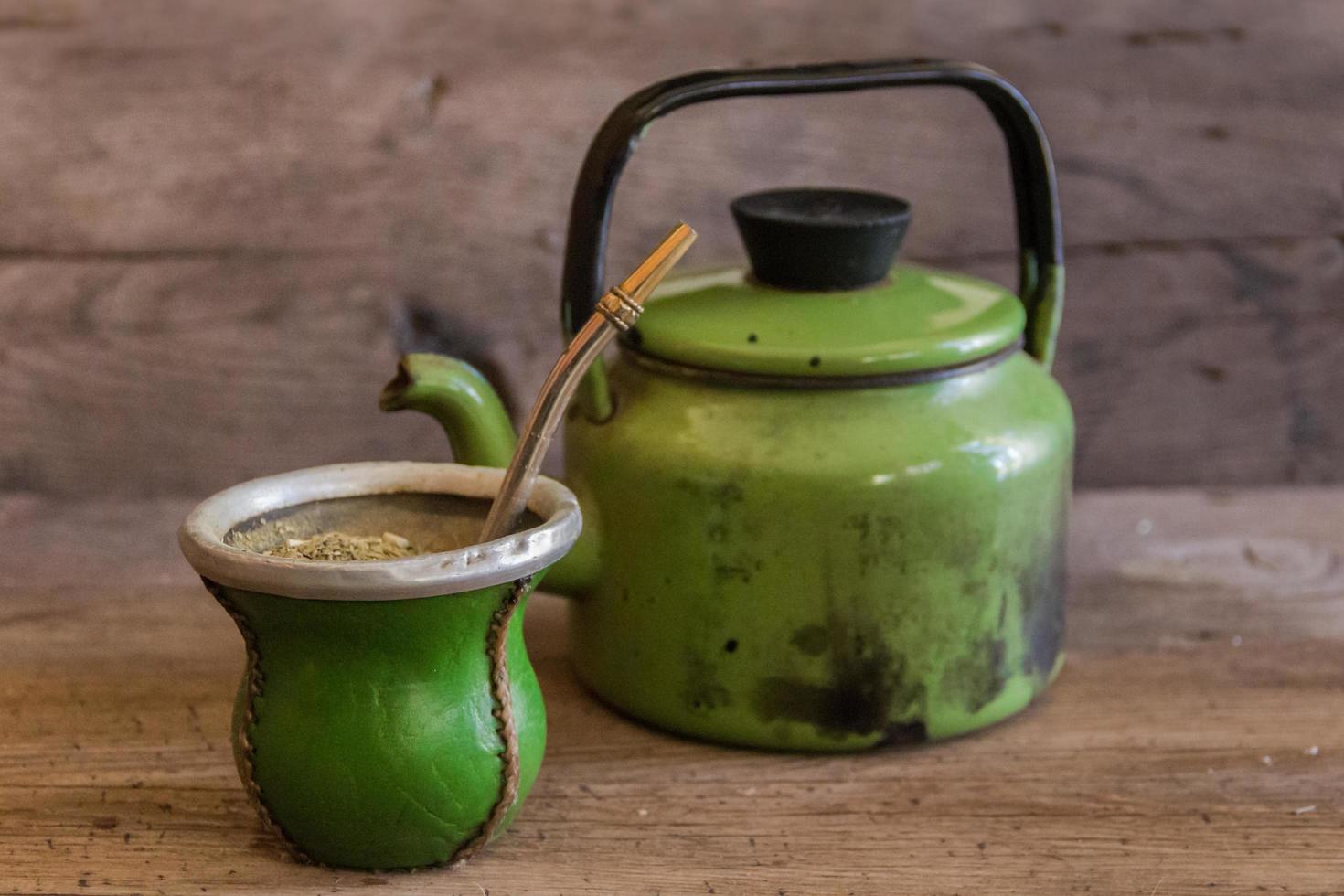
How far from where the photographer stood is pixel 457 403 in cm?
76

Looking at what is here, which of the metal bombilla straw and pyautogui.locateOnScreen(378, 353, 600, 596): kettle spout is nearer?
the metal bombilla straw

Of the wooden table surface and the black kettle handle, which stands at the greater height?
the black kettle handle

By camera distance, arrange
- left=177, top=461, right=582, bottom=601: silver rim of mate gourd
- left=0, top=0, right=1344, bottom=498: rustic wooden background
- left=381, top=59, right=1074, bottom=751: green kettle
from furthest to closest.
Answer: left=0, top=0, right=1344, bottom=498: rustic wooden background < left=381, top=59, right=1074, bottom=751: green kettle < left=177, top=461, right=582, bottom=601: silver rim of mate gourd

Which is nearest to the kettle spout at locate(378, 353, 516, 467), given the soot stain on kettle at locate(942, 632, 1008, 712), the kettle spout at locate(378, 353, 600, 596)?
the kettle spout at locate(378, 353, 600, 596)

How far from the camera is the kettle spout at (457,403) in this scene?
757 millimetres

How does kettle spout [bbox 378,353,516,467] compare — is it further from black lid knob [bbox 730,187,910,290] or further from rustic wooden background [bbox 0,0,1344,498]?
rustic wooden background [bbox 0,0,1344,498]

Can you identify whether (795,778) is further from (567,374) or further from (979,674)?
(567,374)

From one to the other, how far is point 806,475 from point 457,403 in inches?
7.1

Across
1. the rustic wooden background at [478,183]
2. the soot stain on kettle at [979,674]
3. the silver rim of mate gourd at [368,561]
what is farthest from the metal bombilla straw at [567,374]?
the rustic wooden background at [478,183]

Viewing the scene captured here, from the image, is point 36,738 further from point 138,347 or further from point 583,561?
point 138,347

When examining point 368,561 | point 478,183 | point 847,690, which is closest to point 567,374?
point 368,561

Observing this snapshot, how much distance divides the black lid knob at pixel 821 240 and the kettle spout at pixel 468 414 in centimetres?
15

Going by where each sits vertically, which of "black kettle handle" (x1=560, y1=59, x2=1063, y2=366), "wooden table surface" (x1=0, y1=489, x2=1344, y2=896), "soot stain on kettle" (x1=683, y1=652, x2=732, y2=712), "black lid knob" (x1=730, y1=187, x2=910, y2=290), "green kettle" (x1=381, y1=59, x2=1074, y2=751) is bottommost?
"wooden table surface" (x1=0, y1=489, x2=1344, y2=896)

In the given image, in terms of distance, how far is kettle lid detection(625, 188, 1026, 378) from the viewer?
72 cm
